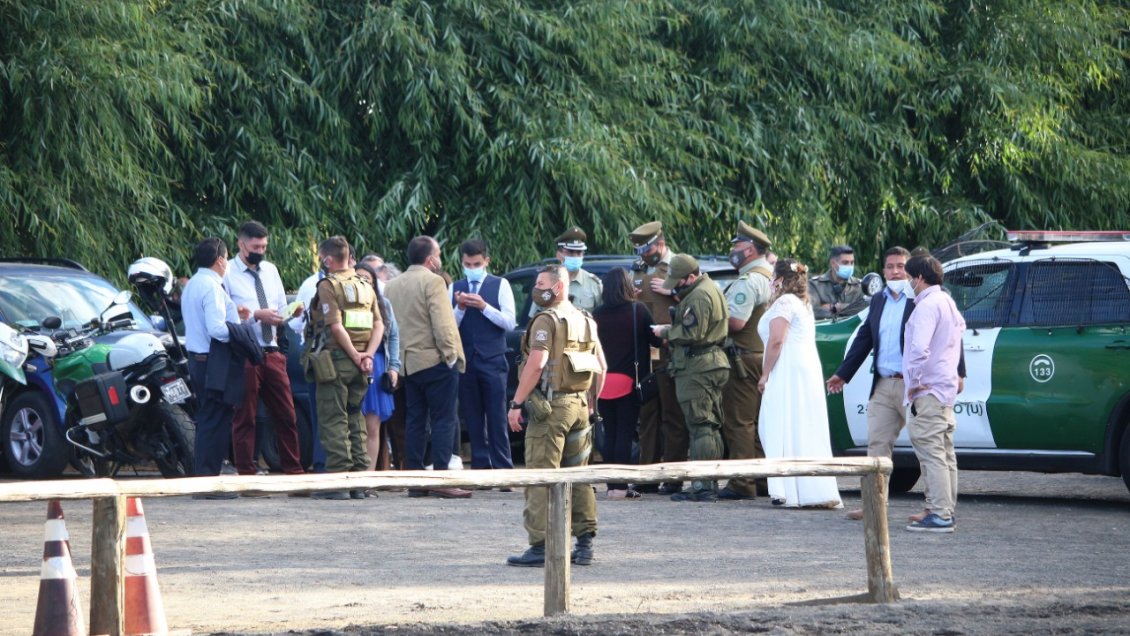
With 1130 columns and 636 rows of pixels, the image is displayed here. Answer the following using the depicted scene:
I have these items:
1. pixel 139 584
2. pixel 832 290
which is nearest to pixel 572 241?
pixel 832 290

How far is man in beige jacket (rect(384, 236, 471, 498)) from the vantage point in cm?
1247

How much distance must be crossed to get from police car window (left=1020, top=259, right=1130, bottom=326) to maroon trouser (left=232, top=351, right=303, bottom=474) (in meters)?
5.42

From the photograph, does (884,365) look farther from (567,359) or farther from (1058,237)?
(567,359)

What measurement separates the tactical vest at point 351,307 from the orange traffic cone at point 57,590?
555 cm

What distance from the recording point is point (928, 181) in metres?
23.0

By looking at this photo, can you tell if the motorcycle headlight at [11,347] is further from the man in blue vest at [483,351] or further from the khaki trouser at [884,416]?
the khaki trouser at [884,416]

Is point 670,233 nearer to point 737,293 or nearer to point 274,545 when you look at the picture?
point 737,293

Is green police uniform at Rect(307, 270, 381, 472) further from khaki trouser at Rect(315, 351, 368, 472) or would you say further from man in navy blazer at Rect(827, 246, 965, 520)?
man in navy blazer at Rect(827, 246, 965, 520)

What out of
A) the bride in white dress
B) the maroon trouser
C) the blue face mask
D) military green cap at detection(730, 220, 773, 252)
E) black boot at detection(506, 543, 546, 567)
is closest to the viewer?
black boot at detection(506, 543, 546, 567)

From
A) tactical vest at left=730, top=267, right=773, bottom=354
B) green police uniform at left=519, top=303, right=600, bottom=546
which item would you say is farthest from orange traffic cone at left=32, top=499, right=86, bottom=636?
tactical vest at left=730, top=267, right=773, bottom=354

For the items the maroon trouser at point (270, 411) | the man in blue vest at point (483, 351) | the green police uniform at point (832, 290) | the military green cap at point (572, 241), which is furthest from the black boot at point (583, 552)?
the green police uniform at point (832, 290)

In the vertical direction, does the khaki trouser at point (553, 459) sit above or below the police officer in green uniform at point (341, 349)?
below

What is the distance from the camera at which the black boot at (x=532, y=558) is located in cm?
916

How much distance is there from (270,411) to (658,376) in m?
2.96
